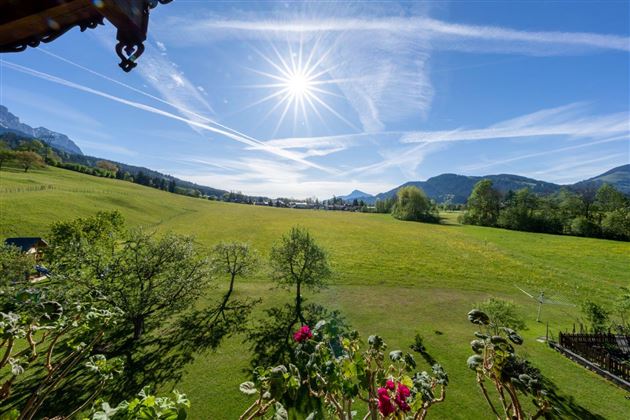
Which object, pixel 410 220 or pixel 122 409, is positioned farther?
pixel 410 220

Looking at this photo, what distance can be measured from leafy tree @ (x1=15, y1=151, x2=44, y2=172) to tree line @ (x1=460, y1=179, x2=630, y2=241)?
179071 millimetres

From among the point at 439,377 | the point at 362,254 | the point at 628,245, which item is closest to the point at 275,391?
the point at 439,377

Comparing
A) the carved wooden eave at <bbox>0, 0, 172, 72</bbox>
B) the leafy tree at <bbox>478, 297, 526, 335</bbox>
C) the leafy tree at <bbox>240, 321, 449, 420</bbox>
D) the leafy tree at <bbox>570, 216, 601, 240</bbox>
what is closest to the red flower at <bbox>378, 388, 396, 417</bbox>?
the leafy tree at <bbox>240, 321, 449, 420</bbox>

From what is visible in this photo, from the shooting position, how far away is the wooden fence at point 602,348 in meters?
15.5

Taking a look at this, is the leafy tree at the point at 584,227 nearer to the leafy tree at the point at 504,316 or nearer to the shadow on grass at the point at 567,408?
the leafy tree at the point at 504,316

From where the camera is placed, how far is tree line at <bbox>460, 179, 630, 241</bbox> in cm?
7338

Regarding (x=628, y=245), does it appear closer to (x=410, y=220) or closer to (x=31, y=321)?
(x=410, y=220)

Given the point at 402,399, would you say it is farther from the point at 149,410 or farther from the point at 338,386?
the point at 149,410

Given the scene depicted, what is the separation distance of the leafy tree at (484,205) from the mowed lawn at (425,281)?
61.1 ft

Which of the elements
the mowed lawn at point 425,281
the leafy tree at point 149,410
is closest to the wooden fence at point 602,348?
the mowed lawn at point 425,281

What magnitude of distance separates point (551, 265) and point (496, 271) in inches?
548

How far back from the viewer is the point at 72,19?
102 inches

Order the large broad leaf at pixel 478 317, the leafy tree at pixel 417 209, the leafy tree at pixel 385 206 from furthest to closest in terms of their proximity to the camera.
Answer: the leafy tree at pixel 385 206 → the leafy tree at pixel 417 209 → the large broad leaf at pixel 478 317

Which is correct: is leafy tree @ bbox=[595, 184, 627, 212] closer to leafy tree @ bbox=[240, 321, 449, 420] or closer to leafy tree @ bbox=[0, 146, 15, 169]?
leafy tree @ bbox=[240, 321, 449, 420]
